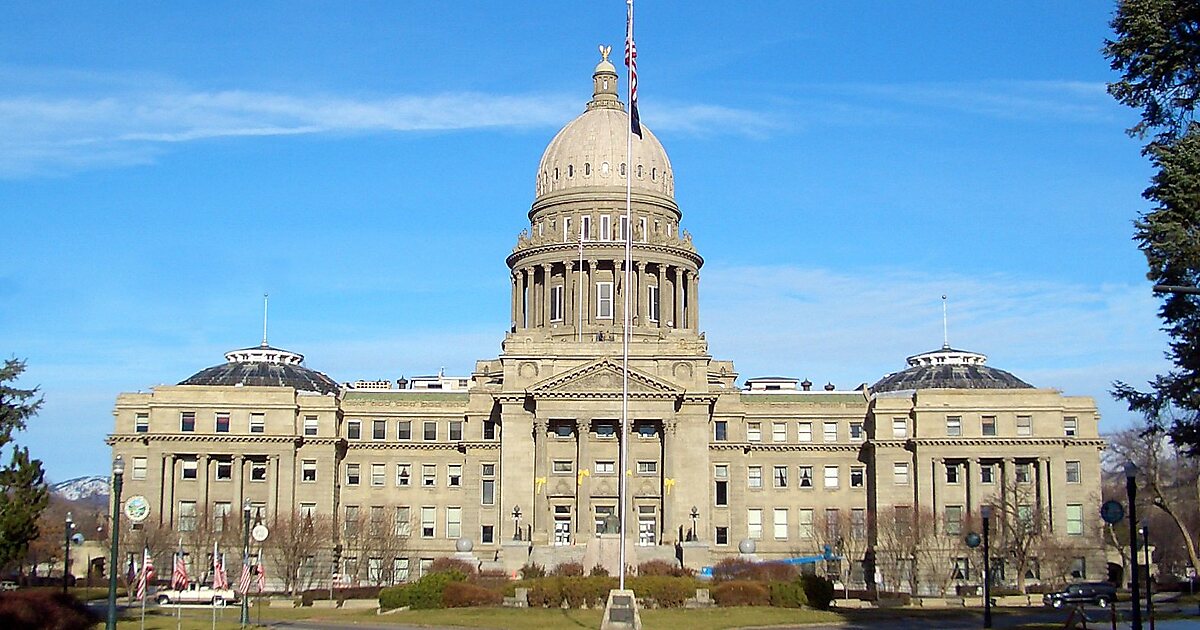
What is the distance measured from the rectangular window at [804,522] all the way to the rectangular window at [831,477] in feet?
9.00

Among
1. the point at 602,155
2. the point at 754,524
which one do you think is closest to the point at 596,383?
the point at 754,524

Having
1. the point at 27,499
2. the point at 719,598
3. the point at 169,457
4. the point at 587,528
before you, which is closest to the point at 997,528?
the point at 587,528

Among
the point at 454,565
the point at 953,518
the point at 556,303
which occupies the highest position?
the point at 556,303

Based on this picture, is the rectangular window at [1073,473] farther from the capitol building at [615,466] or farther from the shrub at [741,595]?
the shrub at [741,595]

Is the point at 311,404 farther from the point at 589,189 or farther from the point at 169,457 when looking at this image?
the point at 589,189

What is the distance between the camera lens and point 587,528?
11562cm

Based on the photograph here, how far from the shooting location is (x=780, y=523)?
408 feet

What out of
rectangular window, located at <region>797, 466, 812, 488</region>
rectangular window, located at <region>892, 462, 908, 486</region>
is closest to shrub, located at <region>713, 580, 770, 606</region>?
rectangular window, located at <region>892, 462, 908, 486</region>

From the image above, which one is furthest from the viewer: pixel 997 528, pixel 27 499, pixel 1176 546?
pixel 1176 546

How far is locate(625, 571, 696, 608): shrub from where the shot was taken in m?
71.6

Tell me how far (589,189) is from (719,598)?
227ft

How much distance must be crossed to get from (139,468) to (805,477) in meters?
53.1

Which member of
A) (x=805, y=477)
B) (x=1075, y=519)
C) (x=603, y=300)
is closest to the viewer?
(x=1075, y=519)

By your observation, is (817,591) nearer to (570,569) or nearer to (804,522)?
(570,569)
